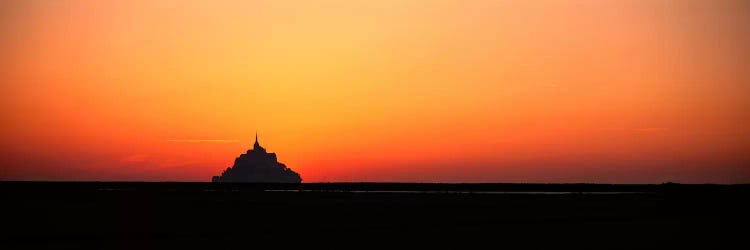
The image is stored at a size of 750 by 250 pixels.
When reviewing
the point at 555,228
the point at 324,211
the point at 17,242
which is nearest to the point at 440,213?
the point at 324,211

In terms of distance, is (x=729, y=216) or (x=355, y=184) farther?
(x=355, y=184)

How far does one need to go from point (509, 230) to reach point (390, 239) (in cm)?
580

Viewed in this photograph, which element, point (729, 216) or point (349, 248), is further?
point (729, 216)

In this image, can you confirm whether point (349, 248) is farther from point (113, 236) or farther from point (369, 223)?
point (369, 223)

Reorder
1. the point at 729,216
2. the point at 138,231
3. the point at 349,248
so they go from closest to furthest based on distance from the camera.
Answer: the point at 349,248, the point at 138,231, the point at 729,216

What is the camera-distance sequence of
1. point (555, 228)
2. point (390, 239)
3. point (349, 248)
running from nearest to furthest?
1. point (349, 248)
2. point (390, 239)
3. point (555, 228)

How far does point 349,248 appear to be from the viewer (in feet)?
84.5

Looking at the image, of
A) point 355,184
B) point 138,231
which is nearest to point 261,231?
point 138,231

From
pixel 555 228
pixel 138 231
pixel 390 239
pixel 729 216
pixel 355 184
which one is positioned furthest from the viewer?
pixel 355 184

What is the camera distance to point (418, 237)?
29.4m

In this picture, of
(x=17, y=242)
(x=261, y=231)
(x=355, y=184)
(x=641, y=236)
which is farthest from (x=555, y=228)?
(x=355, y=184)

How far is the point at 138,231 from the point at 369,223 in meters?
9.33

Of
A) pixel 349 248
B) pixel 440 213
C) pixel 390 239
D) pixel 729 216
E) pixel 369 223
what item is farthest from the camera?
pixel 440 213

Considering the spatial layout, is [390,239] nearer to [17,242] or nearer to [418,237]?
[418,237]
